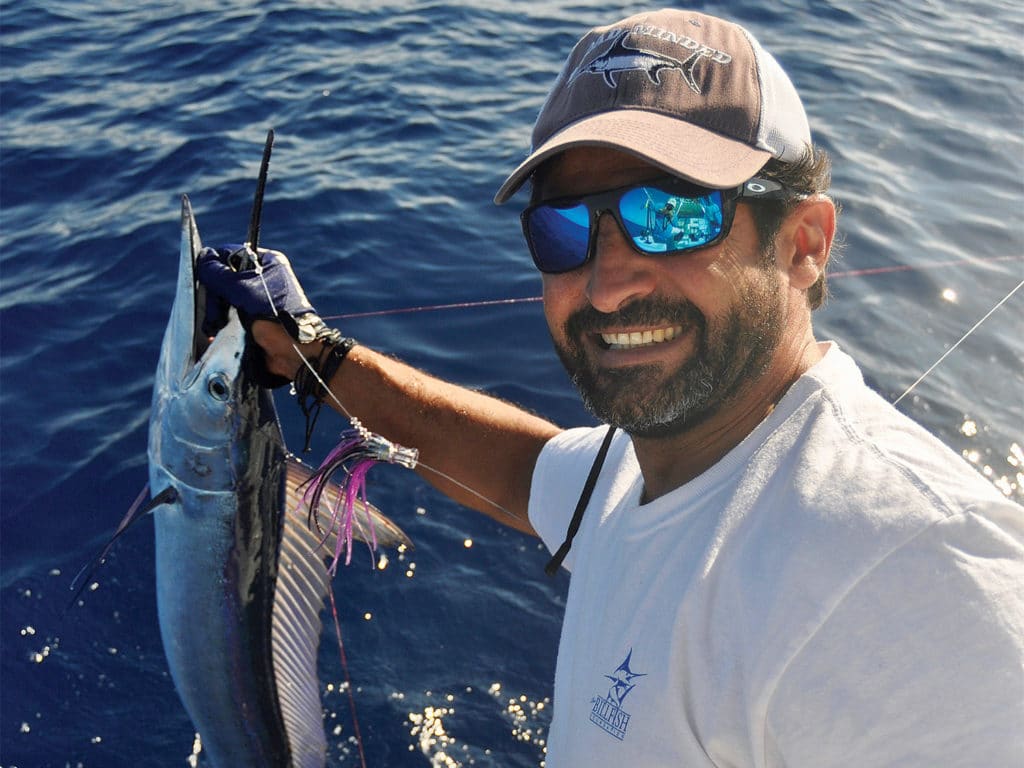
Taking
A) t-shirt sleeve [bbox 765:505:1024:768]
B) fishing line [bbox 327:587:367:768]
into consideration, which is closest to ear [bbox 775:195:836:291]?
t-shirt sleeve [bbox 765:505:1024:768]

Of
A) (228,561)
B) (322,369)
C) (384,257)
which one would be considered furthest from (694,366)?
(384,257)

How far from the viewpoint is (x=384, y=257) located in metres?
6.05

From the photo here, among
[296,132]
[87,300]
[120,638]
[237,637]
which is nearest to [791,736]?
[237,637]

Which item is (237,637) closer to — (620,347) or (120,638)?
(120,638)

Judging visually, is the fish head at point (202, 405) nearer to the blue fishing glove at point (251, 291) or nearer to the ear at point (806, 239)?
the blue fishing glove at point (251, 291)

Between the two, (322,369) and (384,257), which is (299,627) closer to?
(322,369)

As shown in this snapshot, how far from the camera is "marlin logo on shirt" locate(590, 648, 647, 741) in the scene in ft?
5.65

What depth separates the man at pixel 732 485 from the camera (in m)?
1.35

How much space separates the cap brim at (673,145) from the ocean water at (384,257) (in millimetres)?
2351

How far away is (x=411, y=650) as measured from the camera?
3.71 metres

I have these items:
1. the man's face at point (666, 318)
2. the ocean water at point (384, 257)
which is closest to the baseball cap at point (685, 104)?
the man's face at point (666, 318)

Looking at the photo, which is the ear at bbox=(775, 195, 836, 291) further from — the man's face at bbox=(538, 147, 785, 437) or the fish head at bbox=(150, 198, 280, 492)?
the fish head at bbox=(150, 198, 280, 492)

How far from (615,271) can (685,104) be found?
375 millimetres

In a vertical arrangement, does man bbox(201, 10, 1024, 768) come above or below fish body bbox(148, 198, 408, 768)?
above
